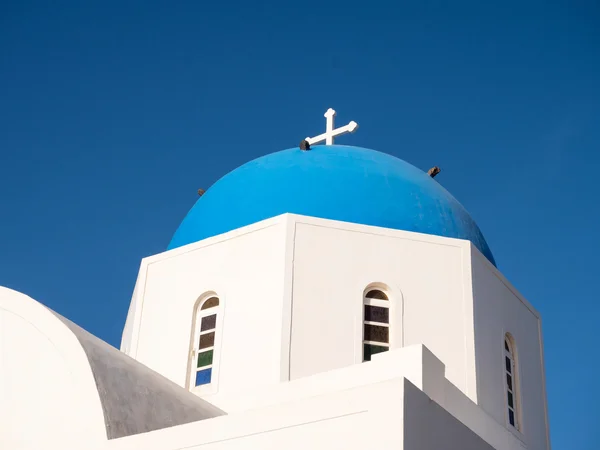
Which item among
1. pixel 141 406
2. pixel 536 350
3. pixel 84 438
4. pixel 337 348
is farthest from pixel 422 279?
pixel 84 438

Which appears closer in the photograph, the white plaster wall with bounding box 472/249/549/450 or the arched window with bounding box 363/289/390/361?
the arched window with bounding box 363/289/390/361

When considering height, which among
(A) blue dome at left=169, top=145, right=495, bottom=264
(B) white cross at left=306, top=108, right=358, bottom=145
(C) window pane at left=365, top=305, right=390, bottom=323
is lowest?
(C) window pane at left=365, top=305, right=390, bottom=323

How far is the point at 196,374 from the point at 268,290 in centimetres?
124

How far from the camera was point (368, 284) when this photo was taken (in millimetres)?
11352

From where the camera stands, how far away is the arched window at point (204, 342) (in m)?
11.4

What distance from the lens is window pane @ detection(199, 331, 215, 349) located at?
11.5m

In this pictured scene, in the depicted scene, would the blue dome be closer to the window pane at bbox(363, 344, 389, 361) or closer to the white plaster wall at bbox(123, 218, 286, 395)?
the white plaster wall at bbox(123, 218, 286, 395)

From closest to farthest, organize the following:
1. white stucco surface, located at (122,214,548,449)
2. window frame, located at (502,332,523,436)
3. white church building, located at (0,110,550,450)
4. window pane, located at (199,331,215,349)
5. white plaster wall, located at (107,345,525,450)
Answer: white plaster wall, located at (107,345,525,450)
white church building, located at (0,110,550,450)
white stucco surface, located at (122,214,548,449)
window pane, located at (199,331,215,349)
window frame, located at (502,332,523,436)

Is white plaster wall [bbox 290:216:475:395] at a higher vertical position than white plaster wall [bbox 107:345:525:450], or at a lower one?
higher

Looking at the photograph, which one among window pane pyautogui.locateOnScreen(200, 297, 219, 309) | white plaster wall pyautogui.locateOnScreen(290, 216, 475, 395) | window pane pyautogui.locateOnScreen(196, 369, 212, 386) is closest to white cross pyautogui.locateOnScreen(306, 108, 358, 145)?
white plaster wall pyautogui.locateOnScreen(290, 216, 475, 395)

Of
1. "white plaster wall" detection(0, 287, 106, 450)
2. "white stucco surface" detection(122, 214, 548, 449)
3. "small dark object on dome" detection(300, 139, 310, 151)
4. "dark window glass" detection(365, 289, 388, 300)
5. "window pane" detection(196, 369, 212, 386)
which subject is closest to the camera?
"white plaster wall" detection(0, 287, 106, 450)

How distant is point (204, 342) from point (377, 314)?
76.5 inches

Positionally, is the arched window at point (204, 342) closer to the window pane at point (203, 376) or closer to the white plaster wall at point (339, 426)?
the window pane at point (203, 376)

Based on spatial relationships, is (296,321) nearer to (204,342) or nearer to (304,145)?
(204,342)
